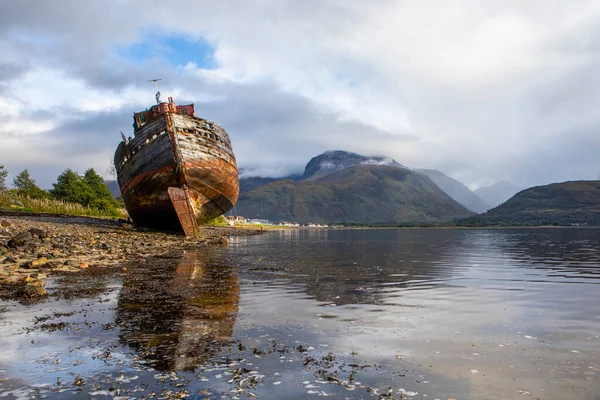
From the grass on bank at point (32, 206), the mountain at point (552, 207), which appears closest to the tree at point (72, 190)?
the grass on bank at point (32, 206)

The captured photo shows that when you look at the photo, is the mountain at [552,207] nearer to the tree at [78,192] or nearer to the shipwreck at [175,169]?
the tree at [78,192]

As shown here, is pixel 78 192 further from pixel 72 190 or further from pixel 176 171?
pixel 176 171

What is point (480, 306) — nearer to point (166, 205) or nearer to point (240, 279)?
point (240, 279)

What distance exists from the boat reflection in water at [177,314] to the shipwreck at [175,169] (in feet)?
45.8

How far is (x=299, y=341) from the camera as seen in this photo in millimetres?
6434

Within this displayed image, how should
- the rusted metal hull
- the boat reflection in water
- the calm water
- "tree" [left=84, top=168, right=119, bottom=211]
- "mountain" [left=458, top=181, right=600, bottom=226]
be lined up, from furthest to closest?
"mountain" [left=458, top=181, right=600, bottom=226], "tree" [left=84, top=168, right=119, bottom=211], the rusted metal hull, the boat reflection in water, the calm water

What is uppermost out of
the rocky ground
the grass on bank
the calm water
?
the grass on bank

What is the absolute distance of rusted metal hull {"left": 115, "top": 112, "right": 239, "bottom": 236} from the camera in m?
27.0

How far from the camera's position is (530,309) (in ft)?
29.7

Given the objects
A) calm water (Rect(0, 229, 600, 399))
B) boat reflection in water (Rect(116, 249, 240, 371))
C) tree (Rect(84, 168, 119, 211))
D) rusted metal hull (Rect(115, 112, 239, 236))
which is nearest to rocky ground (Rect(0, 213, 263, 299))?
calm water (Rect(0, 229, 600, 399))

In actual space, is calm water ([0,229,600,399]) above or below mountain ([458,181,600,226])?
below

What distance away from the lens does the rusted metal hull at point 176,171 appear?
26984 mm

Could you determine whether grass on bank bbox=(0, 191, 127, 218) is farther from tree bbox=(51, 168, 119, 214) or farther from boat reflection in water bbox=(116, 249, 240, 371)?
boat reflection in water bbox=(116, 249, 240, 371)

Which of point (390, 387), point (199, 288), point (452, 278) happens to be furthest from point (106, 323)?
point (452, 278)
